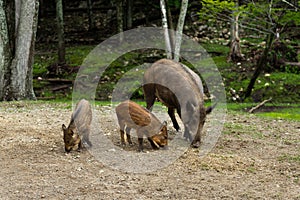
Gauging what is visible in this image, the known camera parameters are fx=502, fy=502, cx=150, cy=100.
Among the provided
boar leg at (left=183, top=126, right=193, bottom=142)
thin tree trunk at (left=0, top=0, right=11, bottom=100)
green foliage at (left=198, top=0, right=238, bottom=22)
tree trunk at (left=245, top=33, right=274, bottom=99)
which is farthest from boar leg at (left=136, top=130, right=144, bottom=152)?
tree trunk at (left=245, top=33, right=274, bottom=99)

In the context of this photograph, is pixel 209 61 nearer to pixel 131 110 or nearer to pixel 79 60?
pixel 79 60

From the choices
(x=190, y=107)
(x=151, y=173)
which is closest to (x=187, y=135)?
(x=190, y=107)

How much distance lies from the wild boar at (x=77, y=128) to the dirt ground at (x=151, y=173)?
0.62ft

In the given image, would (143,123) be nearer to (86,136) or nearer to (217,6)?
(86,136)

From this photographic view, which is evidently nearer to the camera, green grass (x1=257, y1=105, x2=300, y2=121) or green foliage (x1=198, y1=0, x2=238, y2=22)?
green grass (x1=257, y1=105, x2=300, y2=121)

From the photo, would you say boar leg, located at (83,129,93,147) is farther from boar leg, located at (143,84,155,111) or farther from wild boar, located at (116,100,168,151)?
boar leg, located at (143,84,155,111)

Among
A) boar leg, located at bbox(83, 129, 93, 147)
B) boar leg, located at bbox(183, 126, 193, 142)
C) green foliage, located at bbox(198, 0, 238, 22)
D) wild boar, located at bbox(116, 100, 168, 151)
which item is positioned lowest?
boar leg, located at bbox(183, 126, 193, 142)

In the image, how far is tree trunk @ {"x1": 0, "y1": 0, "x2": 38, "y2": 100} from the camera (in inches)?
582

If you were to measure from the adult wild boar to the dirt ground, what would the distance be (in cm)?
48

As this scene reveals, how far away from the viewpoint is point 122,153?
26.6 feet

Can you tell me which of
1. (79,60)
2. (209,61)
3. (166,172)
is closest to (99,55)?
(79,60)

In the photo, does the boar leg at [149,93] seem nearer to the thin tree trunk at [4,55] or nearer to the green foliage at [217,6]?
the green foliage at [217,6]

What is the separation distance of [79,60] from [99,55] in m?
1.02

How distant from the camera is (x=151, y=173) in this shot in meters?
7.27
